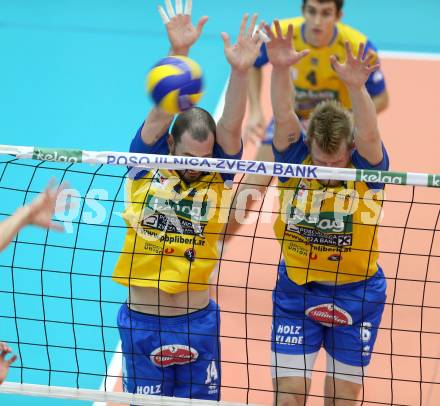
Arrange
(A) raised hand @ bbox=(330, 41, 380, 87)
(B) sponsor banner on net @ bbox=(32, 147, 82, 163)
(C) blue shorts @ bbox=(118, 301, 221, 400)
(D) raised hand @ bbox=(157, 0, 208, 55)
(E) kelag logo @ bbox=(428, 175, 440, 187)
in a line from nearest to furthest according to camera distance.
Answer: (E) kelag logo @ bbox=(428, 175, 440, 187)
(B) sponsor banner on net @ bbox=(32, 147, 82, 163)
(A) raised hand @ bbox=(330, 41, 380, 87)
(C) blue shorts @ bbox=(118, 301, 221, 400)
(D) raised hand @ bbox=(157, 0, 208, 55)

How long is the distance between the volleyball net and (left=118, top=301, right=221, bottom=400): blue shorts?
12 centimetres

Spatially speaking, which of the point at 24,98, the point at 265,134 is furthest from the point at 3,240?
the point at 24,98

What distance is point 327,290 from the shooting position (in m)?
4.42

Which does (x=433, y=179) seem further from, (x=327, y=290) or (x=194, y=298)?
(x=194, y=298)

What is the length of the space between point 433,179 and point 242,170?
A: 2.77 ft

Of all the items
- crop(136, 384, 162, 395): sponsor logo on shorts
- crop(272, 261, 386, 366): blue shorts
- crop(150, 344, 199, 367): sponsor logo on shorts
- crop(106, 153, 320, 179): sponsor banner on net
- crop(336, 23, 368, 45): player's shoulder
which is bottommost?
crop(136, 384, 162, 395): sponsor logo on shorts

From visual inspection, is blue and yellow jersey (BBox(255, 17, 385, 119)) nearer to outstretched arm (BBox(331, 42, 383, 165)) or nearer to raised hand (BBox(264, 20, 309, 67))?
raised hand (BBox(264, 20, 309, 67))

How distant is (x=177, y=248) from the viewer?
168 inches

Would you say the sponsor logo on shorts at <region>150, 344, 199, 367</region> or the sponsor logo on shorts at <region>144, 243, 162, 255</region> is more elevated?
the sponsor logo on shorts at <region>144, 243, 162, 255</region>

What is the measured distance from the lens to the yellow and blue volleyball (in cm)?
424

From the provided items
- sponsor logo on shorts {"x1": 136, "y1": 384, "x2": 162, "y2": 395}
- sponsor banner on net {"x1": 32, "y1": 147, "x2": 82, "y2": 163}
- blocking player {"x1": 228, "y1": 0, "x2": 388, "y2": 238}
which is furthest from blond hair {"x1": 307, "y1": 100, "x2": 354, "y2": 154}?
blocking player {"x1": 228, "y1": 0, "x2": 388, "y2": 238}

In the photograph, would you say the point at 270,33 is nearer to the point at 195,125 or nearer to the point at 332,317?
the point at 195,125

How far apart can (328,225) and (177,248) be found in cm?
74

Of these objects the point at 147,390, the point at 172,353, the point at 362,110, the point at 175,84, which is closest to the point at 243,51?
the point at 175,84
